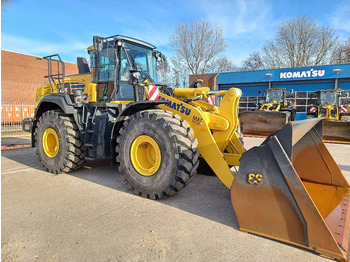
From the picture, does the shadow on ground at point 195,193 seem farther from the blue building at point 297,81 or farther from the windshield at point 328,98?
the blue building at point 297,81

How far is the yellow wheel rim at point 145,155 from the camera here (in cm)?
372

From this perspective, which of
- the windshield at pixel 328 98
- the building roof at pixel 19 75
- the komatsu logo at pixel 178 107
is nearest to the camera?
the komatsu logo at pixel 178 107

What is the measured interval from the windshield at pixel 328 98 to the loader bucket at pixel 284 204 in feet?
45.6

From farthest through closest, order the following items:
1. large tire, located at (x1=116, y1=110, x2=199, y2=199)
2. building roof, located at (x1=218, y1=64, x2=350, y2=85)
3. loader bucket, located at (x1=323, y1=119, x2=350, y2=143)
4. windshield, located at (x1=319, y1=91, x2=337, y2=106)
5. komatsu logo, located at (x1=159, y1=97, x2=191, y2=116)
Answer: building roof, located at (x1=218, y1=64, x2=350, y2=85) → windshield, located at (x1=319, y1=91, x2=337, y2=106) → loader bucket, located at (x1=323, y1=119, x2=350, y2=143) → komatsu logo, located at (x1=159, y1=97, x2=191, y2=116) → large tire, located at (x1=116, y1=110, x2=199, y2=199)

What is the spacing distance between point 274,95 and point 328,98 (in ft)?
12.0

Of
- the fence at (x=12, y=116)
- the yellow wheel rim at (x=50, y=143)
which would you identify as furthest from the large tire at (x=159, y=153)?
the fence at (x=12, y=116)

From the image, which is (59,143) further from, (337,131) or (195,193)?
(337,131)

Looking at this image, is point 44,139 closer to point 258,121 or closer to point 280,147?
point 280,147

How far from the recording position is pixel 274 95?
1781 centimetres

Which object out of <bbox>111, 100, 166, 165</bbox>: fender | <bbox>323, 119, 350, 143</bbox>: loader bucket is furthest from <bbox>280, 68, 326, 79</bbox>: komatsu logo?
<bbox>111, 100, 166, 165</bbox>: fender

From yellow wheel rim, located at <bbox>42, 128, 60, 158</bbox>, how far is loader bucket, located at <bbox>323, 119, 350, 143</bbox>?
9914 mm

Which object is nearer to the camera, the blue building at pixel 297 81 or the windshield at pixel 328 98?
the windshield at pixel 328 98

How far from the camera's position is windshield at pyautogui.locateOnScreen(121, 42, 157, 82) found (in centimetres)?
520

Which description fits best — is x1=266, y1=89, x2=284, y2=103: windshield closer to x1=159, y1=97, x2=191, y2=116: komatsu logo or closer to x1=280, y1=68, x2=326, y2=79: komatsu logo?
x1=280, y1=68, x2=326, y2=79: komatsu logo
